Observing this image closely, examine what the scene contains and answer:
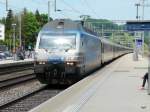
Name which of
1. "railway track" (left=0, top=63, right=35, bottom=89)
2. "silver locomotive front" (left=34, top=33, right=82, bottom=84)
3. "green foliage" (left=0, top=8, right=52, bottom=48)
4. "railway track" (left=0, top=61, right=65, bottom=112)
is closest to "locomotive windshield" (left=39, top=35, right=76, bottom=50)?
"silver locomotive front" (left=34, top=33, right=82, bottom=84)

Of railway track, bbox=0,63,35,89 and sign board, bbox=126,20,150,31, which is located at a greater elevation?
sign board, bbox=126,20,150,31

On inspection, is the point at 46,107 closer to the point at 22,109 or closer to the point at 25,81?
the point at 22,109

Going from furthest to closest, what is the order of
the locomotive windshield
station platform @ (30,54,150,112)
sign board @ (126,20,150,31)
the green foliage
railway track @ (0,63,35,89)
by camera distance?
1. the green foliage
2. sign board @ (126,20,150,31)
3. railway track @ (0,63,35,89)
4. the locomotive windshield
5. station platform @ (30,54,150,112)

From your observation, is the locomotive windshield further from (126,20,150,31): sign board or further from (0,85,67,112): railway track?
(126,20,150,31): sign board

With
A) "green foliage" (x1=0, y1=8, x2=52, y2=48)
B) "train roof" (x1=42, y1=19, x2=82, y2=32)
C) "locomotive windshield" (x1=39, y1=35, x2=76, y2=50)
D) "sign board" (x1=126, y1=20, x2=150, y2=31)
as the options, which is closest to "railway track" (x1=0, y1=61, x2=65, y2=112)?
"locomotive windshield" (x1=39, y1=35, x2=76, y2=50)

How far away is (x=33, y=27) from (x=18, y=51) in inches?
3107

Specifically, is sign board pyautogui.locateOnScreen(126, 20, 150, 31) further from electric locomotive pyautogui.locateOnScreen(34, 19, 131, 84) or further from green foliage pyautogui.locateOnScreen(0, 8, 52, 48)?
green foliage pyautogui.locateOnScreen(0, 8, 52, 48)

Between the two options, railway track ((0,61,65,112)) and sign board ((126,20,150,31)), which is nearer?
railway track ((0,61,65,112))

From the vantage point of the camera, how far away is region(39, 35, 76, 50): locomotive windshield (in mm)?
23758

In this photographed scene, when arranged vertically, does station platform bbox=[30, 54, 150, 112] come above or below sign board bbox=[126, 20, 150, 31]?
below

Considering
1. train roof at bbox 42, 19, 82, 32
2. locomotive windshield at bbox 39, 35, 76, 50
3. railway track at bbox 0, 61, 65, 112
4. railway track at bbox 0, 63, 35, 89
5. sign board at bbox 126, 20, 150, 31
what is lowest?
railway track at bbox 0, 63, 35, 89

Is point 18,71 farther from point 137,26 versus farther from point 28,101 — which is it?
point 28,101

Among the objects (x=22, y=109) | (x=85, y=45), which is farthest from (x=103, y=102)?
(x=85, y=45)

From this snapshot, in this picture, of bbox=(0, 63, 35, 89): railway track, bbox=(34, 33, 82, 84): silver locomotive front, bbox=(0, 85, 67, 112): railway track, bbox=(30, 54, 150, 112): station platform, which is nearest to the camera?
bbox=(30, 54, 150, 112): station platform
